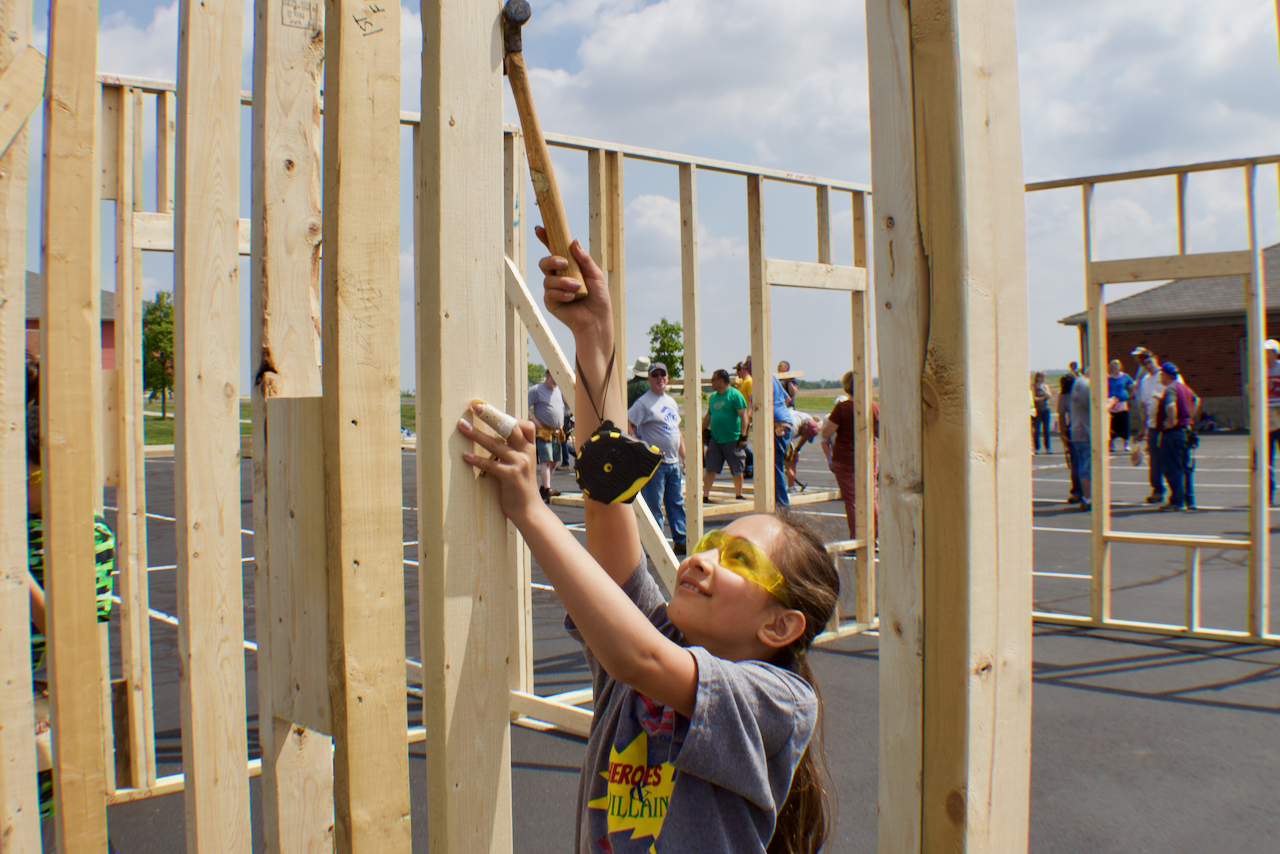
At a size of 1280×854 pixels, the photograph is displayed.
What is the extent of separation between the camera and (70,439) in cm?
201

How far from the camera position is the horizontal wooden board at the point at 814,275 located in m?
5.74

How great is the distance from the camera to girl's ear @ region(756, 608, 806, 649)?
153cm

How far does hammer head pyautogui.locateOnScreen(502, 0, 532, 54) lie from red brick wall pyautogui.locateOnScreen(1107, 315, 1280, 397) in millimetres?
34056

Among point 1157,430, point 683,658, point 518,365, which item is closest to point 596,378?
point 683,658

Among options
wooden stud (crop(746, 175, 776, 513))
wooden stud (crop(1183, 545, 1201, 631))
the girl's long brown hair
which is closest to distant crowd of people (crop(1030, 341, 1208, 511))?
wooden stud (crop(1183, 545, 1201, 631))

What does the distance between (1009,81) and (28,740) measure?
2.44 metres

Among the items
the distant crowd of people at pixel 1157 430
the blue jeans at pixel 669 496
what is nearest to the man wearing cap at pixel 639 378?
the blue jeans at pixel 669 496

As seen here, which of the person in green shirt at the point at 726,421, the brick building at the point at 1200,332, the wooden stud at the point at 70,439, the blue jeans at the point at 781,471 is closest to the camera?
the wooden stud at the point at 70,439

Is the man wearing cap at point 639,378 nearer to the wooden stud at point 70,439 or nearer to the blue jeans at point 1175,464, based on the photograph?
the wooden stud at point 70,439

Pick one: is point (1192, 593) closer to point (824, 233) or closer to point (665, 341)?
point (824, 233)

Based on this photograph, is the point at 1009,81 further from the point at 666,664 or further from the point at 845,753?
the point at 845,753

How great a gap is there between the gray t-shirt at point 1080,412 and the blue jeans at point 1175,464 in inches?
47.3

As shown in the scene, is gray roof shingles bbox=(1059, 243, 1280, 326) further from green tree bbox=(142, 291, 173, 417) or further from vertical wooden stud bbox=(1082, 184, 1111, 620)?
green tree bbox=(142, 291, 173, 417)

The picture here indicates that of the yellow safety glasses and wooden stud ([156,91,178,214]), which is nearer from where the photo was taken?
the yellow safety glasses
